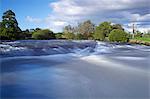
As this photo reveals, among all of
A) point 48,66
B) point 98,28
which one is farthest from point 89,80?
point 98,28

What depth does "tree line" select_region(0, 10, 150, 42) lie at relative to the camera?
15453mm

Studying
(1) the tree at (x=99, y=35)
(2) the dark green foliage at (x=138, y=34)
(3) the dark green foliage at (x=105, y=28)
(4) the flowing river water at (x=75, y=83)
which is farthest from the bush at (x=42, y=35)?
(4) the flowing river water at (x=75, y=83)

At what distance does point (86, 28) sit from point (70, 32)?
153 cm

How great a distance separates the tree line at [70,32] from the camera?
50.7ft

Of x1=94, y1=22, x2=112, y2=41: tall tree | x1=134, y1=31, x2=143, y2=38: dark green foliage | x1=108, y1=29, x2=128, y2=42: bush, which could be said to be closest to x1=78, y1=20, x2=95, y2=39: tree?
x1=94, y1=22, x2=112, y2=41: tall tree

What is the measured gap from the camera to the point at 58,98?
3.66 meters

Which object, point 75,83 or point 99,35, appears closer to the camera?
point 75,83

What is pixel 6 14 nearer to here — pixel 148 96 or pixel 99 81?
pixel 99 81

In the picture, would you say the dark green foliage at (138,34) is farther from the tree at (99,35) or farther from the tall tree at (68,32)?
the tall tree at (68,32)

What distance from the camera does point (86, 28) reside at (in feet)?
84.8

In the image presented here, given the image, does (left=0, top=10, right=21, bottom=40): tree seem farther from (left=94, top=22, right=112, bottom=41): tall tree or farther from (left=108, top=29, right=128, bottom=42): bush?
(left=94, top=22, right=112, bottom=41): tall tree

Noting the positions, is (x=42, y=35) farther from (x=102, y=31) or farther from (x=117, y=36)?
(x=102, y=31)

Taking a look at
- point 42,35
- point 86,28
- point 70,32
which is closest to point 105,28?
point 86,28

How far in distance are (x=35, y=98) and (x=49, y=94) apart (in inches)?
8.6
